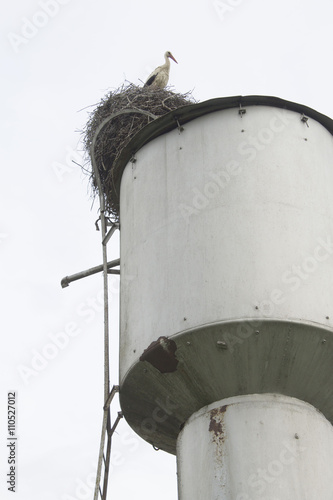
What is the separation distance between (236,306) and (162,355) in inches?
30.6

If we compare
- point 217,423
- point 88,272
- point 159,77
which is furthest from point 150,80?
point 217,423

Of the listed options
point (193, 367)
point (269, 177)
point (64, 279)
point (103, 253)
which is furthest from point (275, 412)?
point (64, 279)

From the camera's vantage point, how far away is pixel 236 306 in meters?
6.42

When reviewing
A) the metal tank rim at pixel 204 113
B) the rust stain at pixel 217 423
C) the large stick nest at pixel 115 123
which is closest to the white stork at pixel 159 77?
the large stick nest at pixel 115 123

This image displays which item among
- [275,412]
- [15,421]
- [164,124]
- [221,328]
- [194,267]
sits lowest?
[15,421]

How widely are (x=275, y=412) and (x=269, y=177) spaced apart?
2076 millimetres

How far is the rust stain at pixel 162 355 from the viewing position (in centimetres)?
659

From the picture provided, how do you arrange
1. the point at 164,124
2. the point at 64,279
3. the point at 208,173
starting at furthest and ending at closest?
the point at 64,279
the point at 164,124
the point at 208,173

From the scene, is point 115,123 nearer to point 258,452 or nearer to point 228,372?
point 228,372

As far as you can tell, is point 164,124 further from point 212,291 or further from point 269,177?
point 212,291

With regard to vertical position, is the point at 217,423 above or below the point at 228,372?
below

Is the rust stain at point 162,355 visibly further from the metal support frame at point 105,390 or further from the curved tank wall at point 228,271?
the metal support frame at point 105,390

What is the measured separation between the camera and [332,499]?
626 cm

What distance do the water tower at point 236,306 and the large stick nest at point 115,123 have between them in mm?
1825
